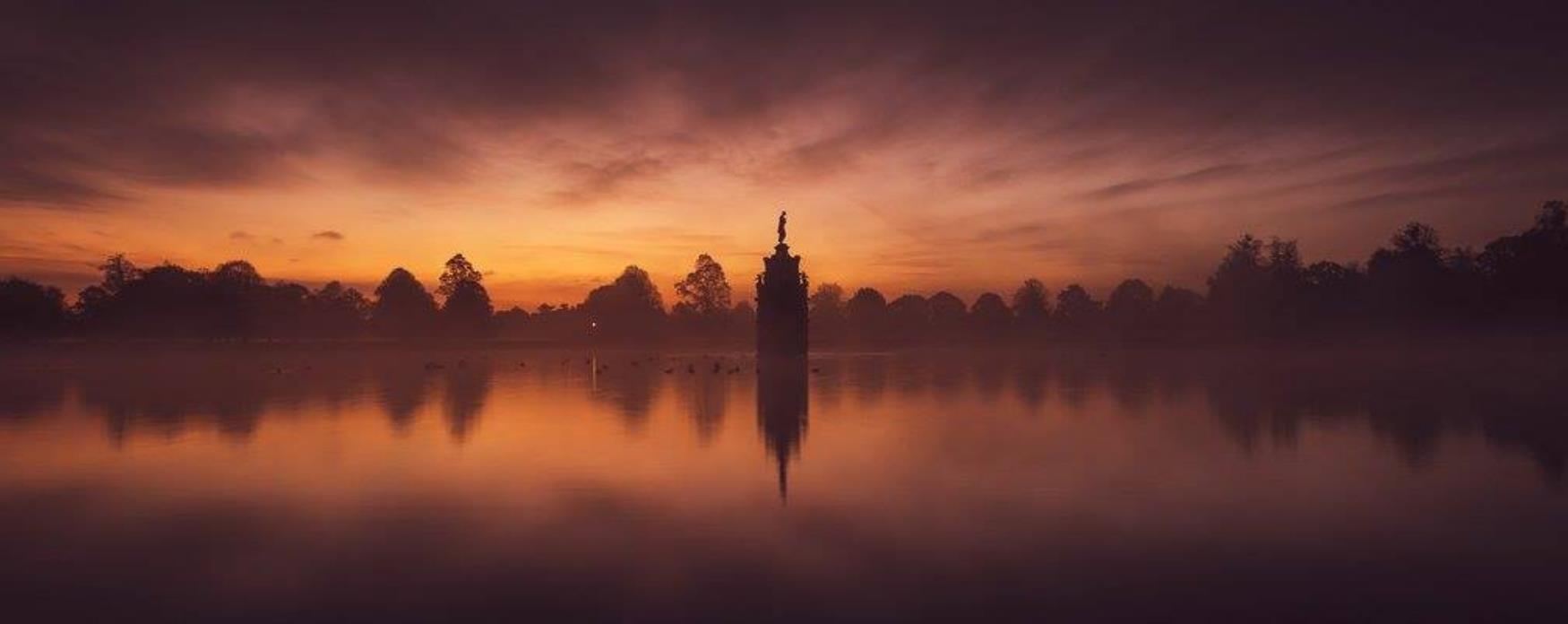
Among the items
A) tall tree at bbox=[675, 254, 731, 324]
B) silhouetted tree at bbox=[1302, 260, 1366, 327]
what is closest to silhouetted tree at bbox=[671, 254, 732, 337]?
tall tree at bbox=[675, 254, 731, 324]

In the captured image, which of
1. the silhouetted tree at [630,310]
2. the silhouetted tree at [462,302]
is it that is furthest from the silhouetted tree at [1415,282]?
the silhouetted tree at [462,302]

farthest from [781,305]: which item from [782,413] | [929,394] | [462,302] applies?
[462,302]

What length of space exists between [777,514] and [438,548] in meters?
4.17

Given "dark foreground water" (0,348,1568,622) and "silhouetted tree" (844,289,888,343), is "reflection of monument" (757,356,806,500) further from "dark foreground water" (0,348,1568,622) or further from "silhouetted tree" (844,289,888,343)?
"silhouetted tree" (844,289,888,343)

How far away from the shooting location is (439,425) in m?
21.7

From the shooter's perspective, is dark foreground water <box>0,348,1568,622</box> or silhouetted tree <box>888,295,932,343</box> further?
silhouetted tree <box>888,295,932,343</box>

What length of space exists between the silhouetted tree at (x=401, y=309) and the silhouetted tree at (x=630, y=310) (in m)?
23.1

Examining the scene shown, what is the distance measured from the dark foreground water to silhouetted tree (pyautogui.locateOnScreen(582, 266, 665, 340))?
94771 mm

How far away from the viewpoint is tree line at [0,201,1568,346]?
288ft

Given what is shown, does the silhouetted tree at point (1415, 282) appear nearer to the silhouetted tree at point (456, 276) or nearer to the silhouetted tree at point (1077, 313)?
the silhouetted tree at point (1077, 313)

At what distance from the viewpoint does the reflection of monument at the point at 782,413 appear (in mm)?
16859

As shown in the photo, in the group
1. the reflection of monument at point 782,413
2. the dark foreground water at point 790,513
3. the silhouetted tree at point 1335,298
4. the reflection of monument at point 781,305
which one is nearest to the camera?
the dark foreground water at point 790,513

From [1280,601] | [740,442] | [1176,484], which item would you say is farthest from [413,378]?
[1280,601]

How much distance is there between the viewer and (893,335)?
14588 centimetres
